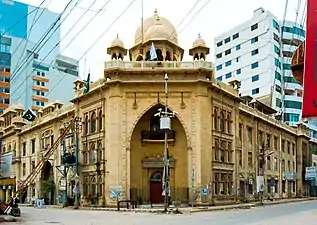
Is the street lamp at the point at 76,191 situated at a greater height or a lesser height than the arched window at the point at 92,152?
lesser

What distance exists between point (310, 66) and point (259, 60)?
270 ft

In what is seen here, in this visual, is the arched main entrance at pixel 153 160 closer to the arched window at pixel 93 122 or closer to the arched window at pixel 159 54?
the arched window at pixel 93 122

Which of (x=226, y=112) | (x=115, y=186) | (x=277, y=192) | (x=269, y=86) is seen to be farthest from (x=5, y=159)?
(x=269, y=86)

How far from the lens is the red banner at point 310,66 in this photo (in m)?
7.81

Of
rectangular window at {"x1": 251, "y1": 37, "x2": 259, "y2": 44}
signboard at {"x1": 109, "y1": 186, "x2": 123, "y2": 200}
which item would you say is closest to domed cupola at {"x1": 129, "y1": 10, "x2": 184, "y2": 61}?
signboard at {"x1": 109, "y1": 186, "x2": 123, "y2": 200}

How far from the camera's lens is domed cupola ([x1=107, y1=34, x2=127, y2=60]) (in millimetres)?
44719

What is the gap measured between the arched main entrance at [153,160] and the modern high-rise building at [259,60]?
3633cm

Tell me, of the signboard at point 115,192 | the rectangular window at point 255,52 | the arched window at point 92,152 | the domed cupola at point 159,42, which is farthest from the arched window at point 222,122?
the rectangular window at point 255,52

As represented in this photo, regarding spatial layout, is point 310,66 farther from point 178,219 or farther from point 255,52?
point 255,52

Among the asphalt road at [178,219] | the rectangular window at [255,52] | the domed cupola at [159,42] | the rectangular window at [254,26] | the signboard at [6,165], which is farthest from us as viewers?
the rectangular window at [254,26]

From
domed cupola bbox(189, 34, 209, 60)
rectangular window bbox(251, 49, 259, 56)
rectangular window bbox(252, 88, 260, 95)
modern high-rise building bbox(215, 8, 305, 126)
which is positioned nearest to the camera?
domed cupola bbox(189, 34, 209, 60)

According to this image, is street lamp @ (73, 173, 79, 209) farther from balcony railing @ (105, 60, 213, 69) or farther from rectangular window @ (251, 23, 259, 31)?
rectangular window @ (251, 23, 259, 31)

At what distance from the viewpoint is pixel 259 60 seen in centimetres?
8838

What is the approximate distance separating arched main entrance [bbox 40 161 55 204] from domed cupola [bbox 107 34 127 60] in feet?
60.2
